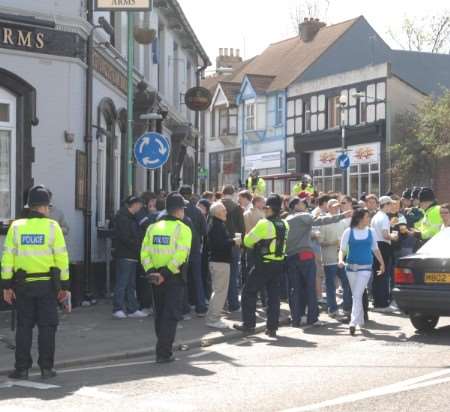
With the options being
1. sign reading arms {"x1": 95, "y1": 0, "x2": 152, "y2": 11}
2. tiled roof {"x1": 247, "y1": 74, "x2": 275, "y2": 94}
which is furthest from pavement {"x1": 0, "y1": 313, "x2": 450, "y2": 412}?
tiled roof {"x1": 247, "y1": 74, "x2": 275, "y2": 94}

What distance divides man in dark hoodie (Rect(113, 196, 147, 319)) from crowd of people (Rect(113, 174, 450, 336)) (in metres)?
0.02

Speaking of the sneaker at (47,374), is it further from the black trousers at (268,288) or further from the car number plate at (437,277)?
the car number plate at (437,277)

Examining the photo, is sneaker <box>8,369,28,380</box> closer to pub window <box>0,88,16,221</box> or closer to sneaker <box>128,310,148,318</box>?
sneaker <box>128,310,148,318</box>

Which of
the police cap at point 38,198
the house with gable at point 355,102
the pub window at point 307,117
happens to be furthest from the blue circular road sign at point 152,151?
the pub window at point 307,117

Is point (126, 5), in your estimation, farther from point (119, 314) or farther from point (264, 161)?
point (264, 161)

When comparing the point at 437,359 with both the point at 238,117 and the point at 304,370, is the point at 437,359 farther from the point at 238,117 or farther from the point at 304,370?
the point at 238,117

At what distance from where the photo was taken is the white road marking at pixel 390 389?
7797 mm

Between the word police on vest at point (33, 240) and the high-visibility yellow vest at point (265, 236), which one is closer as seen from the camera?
the word police on vest at point (33, 240)

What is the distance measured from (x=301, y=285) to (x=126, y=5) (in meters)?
5.70

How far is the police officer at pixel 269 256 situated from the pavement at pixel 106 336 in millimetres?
544

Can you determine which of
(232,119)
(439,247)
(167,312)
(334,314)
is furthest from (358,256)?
(232,119)

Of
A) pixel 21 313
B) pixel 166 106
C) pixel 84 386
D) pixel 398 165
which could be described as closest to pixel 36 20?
pixel 21 313

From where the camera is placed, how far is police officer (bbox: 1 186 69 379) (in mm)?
9695

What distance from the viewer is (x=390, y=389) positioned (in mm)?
8500
